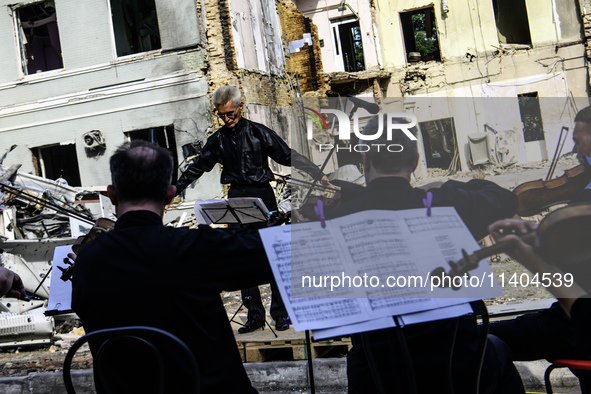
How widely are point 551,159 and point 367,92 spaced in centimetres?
2062

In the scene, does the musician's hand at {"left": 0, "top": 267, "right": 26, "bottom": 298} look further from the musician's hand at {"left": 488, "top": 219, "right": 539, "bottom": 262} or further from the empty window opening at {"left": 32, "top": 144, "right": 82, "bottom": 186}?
the empty window opening at {"left": 32, "top": 144, "right": 82, "bottom": 186}

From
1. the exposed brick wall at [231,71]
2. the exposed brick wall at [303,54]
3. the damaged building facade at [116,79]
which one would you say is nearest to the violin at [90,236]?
the damaged building facade at [116,79]

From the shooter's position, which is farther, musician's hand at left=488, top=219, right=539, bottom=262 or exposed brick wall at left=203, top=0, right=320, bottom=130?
exposed brick wall at left=203, top=0, right=320, bottom=130

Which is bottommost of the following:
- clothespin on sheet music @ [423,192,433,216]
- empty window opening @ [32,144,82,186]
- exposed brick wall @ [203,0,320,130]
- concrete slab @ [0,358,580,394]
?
concrete slab @ [0,358,580,394]

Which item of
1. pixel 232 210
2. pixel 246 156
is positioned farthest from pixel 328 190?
pixel 246 156

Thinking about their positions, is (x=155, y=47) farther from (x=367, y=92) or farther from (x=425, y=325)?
(x=425, y=325)

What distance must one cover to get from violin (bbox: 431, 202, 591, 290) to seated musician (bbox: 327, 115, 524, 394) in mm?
125

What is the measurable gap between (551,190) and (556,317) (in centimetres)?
64

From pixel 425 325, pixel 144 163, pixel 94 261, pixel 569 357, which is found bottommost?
pixel 569 357

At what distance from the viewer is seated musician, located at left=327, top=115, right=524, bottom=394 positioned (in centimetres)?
227

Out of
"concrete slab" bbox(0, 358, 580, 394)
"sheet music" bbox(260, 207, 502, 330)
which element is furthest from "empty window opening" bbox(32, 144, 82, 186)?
"sheet music" bbox(260, 207, 502, 330)

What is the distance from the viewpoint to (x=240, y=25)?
51.3ft

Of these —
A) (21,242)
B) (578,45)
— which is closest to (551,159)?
(21,242)

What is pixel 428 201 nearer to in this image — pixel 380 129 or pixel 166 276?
pixel 380 129
